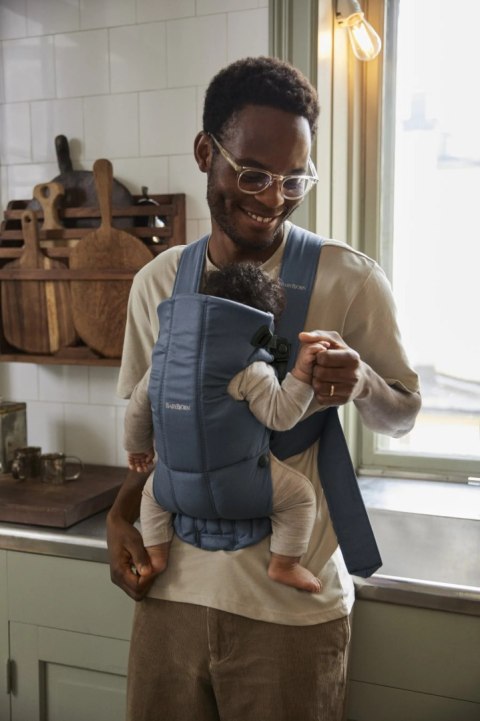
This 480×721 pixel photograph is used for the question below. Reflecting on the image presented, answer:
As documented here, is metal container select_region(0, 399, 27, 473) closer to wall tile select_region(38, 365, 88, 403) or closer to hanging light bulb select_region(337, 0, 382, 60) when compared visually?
wall tile select_region(38, 365, 88, 403)

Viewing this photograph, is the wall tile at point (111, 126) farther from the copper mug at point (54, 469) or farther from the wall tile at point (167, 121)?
the copper mug at point (54, 469)

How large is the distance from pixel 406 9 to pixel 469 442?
123 cm

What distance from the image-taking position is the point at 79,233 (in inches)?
80.3

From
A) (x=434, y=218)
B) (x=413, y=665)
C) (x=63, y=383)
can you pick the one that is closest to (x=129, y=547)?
(x=413, y=665)

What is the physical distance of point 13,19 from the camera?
2.11m

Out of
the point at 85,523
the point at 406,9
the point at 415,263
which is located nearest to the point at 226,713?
the point at 85,523

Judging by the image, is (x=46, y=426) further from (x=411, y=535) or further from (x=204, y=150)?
(x=204, y=150)

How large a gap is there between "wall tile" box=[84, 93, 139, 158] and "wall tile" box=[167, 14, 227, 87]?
14cm

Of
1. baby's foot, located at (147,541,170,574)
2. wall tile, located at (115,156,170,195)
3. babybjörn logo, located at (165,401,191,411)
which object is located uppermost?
wall tile, located at (115,156,170,195)

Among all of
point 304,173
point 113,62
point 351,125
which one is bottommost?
point 304,173

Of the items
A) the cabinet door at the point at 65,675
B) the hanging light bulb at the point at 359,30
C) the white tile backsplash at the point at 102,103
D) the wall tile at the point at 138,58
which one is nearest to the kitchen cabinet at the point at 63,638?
the cabinet door at the point at 65,675

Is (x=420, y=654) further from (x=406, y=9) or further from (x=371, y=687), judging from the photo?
(x=406, y=9)

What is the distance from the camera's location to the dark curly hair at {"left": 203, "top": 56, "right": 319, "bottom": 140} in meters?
1.08

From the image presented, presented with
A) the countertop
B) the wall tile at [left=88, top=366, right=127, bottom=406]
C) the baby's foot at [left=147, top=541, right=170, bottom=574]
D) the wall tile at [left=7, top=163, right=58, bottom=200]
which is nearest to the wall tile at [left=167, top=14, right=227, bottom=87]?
the wall tile at [left=7, top=163, right=58, bottom=200]
